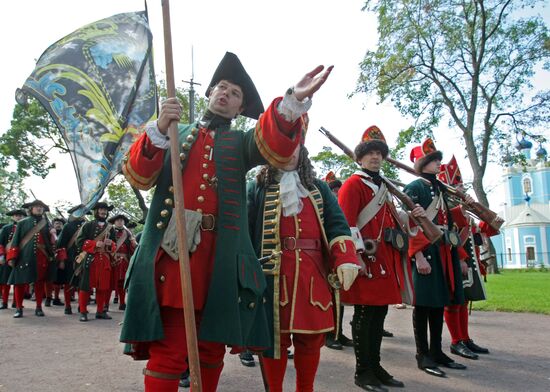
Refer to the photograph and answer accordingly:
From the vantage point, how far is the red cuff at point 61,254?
11773 millimetres

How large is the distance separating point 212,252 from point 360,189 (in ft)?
8.16

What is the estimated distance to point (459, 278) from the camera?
550 cm

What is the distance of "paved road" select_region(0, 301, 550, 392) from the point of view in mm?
4500

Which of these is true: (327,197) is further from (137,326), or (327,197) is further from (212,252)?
(137,326)

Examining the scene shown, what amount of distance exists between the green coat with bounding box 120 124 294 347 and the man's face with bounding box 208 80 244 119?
0.51 ft

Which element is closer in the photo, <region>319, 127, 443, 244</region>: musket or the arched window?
<region>319, 127, 443, 244</region>: musket

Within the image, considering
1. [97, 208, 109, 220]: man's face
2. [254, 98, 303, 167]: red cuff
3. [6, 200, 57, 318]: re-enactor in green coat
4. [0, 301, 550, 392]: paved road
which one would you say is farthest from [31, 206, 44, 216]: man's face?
[254, 98, 303, 167]: red cuff

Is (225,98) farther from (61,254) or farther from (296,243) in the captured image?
(61,254)

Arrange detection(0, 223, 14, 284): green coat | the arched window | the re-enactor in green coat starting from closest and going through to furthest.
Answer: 1. the re-enactor in green coat
2. detection(0, 223, 14, 284): green coat
3. the arched window

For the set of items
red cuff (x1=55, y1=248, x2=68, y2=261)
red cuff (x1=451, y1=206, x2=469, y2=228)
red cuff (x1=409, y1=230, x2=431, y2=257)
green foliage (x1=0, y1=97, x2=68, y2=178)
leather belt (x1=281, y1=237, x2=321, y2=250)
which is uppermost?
green foliage (x1=0, y1=97, x2=68, y2=178)

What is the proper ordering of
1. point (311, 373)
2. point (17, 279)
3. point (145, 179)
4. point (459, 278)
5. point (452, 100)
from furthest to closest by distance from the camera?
point (452, 100), point (17, 279), point (459, 278), point (311, 373), point (145, 179)

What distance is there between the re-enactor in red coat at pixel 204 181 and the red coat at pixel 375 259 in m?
1.96

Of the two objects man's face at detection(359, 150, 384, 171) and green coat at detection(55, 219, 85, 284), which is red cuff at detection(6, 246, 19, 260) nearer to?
green coat at detection(55, 219, 85, 284)

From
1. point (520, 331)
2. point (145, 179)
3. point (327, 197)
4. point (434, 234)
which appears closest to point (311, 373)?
point (327, 197)
